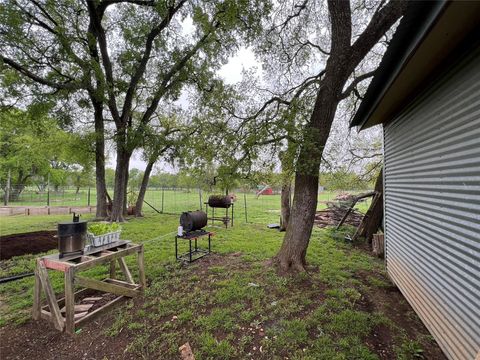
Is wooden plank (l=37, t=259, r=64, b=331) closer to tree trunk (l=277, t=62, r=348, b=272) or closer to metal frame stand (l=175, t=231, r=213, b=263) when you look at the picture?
metal frame stand (l=175, t=231, r=213, b=263)

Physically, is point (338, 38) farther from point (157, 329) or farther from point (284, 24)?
point (157, 329)

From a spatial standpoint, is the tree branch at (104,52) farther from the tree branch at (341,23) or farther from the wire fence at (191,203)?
the tree branch at (341,23)

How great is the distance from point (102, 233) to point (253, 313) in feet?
8.18

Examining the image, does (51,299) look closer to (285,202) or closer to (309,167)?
(309,167)

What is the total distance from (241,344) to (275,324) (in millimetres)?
532

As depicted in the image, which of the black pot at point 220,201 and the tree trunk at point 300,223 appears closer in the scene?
the tree trunk at point 300,223

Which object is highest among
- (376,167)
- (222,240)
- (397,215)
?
(376,167)

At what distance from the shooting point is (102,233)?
10.8ft

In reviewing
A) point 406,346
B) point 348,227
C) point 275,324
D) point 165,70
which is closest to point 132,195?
point 165,70

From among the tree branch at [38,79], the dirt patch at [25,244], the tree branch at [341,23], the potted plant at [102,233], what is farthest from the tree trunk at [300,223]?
the tree branch at [38,79]

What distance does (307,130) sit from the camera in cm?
335

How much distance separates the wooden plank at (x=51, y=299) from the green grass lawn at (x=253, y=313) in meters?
0.23

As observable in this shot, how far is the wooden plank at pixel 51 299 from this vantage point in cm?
262

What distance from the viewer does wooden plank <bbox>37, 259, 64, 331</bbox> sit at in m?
2.62
